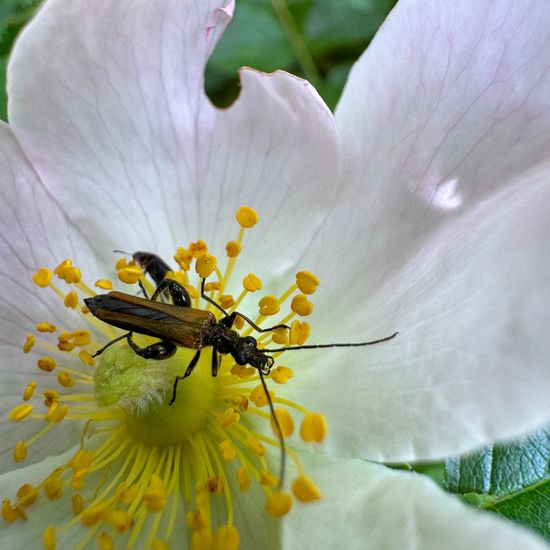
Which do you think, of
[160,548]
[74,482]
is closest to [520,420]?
[160,548]

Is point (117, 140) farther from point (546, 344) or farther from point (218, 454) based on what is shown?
point (546, 344)

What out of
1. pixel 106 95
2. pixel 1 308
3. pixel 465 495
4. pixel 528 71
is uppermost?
pixel 106 95

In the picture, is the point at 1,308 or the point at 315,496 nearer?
the point at 315,496

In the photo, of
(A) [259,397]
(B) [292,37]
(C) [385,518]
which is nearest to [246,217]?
(A) [259,397]

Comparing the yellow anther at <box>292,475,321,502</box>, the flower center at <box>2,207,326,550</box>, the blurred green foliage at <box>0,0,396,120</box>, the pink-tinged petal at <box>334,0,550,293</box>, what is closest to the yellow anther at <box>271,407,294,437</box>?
the flower center at <box>2,207,326,550</box>

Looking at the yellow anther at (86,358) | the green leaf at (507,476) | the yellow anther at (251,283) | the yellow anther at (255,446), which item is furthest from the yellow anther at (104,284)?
the green leaf at (507,476)

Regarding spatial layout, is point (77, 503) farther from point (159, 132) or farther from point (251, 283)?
point (159, 132)
